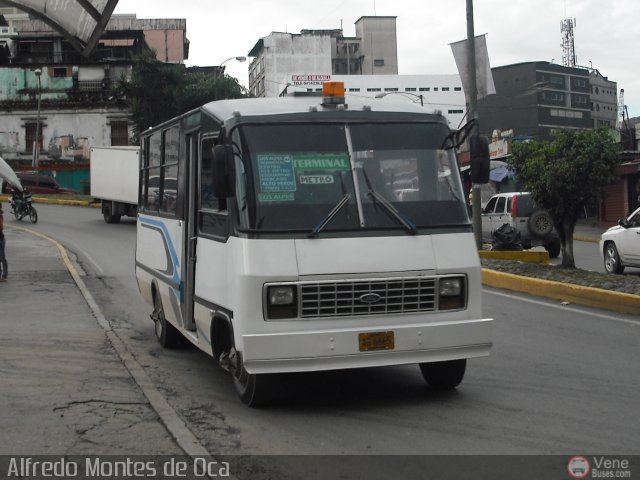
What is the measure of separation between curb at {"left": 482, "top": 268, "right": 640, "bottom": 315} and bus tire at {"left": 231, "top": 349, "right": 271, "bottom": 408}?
710 centimetres

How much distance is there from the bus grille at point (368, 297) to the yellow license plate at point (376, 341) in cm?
17

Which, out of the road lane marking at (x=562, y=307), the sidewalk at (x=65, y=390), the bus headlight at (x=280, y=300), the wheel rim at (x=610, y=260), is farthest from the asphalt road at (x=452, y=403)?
the wheel rim at (x=610, y=260)

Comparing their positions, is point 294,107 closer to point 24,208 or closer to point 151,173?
point 151,173

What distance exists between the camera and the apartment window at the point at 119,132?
206ft

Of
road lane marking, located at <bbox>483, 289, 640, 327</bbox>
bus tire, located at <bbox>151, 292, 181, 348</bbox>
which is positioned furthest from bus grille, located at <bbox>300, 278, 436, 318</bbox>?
road lane marking, located at <bbox>483, 289, 640, 327</bbox>

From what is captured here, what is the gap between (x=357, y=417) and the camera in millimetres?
6664

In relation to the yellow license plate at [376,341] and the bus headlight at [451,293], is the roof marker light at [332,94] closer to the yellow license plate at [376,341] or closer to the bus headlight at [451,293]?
the bus headlight at [451,293]

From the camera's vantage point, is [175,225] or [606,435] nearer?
[606,435]

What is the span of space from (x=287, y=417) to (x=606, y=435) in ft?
7.87

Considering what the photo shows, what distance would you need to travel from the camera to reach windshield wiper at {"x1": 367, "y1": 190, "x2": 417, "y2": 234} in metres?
6.85

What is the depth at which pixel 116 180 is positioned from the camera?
33.6m
